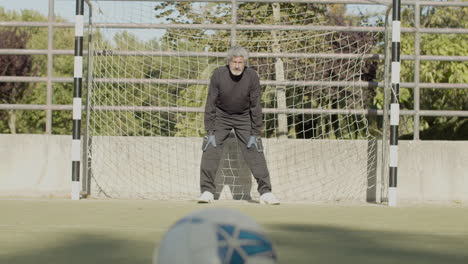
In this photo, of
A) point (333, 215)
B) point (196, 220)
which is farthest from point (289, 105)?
point (196, 220)

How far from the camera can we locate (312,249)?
16.4 feet

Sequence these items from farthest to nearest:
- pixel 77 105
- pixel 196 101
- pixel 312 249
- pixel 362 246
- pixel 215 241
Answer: pixel 196 101, pixel 77 105, pixel 362 246, pixel 312 249, pixel 215 241

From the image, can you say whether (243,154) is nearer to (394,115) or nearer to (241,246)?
(394,115)

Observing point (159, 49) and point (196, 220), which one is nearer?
point (196, 220)

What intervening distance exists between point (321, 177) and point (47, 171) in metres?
3.18

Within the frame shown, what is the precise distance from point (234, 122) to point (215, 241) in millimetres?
6031

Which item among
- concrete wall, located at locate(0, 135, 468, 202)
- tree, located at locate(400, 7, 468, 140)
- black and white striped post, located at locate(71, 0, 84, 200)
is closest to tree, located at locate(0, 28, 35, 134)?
tree, located at locate(400, 7, 468, 140)

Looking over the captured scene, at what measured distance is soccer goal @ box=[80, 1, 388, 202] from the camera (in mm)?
9648

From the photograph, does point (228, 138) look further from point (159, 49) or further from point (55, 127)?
point (55, 127)

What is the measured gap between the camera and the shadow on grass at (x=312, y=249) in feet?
14.8

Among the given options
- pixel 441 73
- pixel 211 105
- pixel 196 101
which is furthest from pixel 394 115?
pixel 441 73

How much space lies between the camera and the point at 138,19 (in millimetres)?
9922

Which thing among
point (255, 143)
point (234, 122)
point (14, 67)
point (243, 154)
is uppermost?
point (14, 67)

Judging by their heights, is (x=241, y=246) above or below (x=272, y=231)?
above
